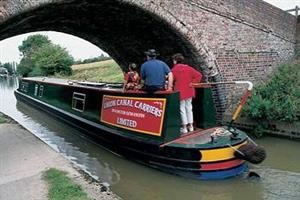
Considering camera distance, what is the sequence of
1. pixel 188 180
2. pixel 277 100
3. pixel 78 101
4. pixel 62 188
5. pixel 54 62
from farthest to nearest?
pixel 54 62 < pixel 78 101 < pixel 277 100 < pixel 188 180 < pixel 62 188

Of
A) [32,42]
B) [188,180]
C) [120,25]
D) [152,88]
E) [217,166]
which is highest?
[32,42]

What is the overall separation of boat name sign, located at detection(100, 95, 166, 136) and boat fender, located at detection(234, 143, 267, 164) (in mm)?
1352

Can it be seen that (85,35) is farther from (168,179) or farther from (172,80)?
(168,179)

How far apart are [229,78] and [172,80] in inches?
162

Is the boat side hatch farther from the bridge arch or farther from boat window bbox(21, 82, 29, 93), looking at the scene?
the bridge arch

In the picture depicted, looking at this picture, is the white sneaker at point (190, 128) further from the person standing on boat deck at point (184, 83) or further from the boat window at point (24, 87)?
the boat window at point (24, 87)

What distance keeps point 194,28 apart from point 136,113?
3.70 meters

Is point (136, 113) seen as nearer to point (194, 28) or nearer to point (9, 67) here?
point (194, 28)

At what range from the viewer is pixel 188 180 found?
657 cm

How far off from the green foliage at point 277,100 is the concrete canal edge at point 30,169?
190 inches

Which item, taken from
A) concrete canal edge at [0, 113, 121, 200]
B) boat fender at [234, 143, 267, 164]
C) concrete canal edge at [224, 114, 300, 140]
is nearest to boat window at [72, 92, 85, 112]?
concrete canal edge at [0, 113, 121, 200]

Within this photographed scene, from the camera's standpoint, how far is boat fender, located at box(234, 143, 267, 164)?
6176 mm

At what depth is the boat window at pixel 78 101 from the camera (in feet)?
33.2

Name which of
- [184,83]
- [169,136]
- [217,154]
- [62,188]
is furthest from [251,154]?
[62,188]
